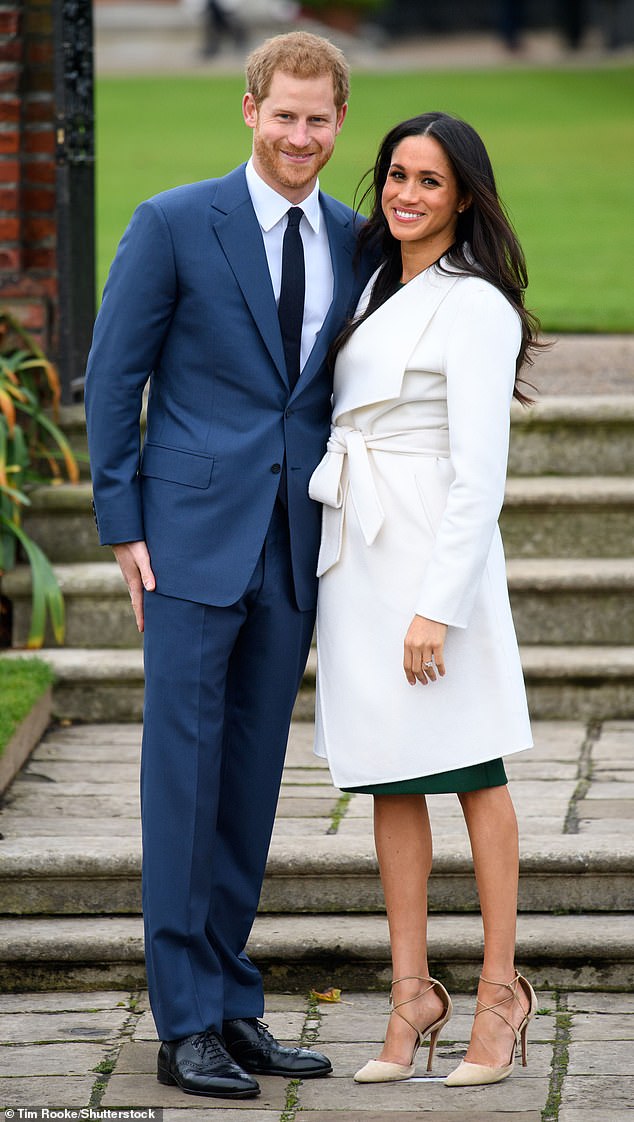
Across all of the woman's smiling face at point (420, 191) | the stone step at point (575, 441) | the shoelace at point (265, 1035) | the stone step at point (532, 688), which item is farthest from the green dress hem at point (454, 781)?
the stone step at point (575, 441)

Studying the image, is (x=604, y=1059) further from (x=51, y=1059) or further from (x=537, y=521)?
(x=537, y=521)

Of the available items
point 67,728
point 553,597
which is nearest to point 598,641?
point 553,597

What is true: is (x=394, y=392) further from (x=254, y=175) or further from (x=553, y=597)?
(x=553, y=597)

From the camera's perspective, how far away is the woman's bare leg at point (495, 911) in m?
3.19

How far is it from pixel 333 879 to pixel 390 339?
1429 millimetres

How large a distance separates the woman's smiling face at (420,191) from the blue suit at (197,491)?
185 mm

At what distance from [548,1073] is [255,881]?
2.27 ft

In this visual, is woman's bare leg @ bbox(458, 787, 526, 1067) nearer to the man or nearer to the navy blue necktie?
the man

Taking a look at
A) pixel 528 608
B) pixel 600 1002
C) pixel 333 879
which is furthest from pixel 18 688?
pixel 600 1002

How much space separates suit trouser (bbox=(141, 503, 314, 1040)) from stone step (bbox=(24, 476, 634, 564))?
7.80ft

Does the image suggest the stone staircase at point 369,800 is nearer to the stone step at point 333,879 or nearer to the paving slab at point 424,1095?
the stone step at point 333,879

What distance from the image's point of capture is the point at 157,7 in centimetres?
3055

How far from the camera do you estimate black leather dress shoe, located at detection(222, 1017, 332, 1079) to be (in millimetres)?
3277

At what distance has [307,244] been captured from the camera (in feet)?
10.7
